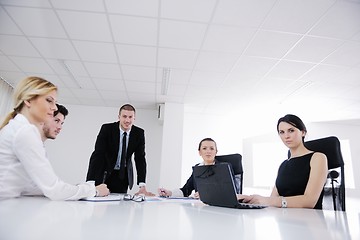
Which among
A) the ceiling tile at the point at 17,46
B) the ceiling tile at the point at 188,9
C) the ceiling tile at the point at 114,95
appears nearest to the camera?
the ceiling tile at the point at 188,9

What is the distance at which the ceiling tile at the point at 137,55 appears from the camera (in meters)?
3.07

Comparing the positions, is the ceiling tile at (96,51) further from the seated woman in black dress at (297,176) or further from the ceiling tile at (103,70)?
the seated woman in black dress at (297,176)

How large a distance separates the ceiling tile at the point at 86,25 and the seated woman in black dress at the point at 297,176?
2.22 meters

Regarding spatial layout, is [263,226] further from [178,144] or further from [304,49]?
[178,144]

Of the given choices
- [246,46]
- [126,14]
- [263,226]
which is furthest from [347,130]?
[263,226]

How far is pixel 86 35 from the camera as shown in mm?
2809

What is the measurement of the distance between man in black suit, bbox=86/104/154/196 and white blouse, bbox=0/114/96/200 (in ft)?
3.81

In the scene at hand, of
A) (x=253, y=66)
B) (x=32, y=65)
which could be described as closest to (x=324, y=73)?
(x=253, y=66)

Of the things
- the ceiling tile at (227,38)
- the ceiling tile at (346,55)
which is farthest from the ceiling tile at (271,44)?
the ceiling tile at (346,55)

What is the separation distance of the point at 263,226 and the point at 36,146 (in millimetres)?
950

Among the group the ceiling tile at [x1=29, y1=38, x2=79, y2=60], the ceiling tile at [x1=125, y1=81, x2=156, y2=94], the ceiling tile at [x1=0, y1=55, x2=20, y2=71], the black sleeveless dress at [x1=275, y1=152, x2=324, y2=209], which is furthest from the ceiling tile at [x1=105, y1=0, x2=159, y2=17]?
the ceiling tile at [x1=0, y1=55, x2=20, y2=71]

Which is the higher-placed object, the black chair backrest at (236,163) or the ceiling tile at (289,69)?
the ceiling tile at (289,69)

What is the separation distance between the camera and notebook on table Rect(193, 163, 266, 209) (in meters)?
1.05

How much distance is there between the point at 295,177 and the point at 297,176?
0.05ft
